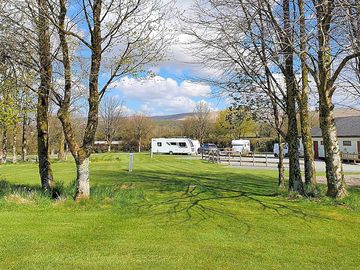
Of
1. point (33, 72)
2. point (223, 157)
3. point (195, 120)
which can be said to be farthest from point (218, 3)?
point (195, 120)

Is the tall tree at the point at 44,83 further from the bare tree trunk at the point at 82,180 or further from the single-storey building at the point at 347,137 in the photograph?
the single-storey building at the point at 347,137

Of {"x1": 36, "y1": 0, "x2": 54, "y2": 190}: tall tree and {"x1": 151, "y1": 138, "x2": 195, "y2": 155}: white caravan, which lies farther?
{"x1": 151, "y1": 138, "x2": 195, "y2": 155}: white caravan

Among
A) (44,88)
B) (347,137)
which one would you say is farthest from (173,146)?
(44,88)

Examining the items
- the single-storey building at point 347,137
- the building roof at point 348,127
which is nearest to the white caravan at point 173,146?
the building roof at point 348,127

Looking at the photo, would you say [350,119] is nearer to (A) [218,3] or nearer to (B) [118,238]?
(A) [218,3]

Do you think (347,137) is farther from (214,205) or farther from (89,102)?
(89,102)

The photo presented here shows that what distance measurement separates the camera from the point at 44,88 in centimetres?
878

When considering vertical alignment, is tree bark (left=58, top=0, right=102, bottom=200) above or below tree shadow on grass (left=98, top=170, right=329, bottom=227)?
above

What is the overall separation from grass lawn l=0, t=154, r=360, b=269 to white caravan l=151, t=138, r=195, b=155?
41.3 m

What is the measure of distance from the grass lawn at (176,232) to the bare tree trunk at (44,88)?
1189mm

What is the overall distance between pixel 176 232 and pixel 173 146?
45.4 meters

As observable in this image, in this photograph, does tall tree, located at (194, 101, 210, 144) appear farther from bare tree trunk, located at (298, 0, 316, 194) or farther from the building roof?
bare tree trunk, located at (298, 0, 316, 194)

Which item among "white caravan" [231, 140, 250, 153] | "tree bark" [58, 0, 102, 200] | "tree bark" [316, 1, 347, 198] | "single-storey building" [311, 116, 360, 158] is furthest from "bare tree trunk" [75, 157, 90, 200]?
"white caravan" [231, 140, 250, 153]

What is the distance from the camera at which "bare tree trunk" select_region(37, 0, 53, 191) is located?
8.45 meters
